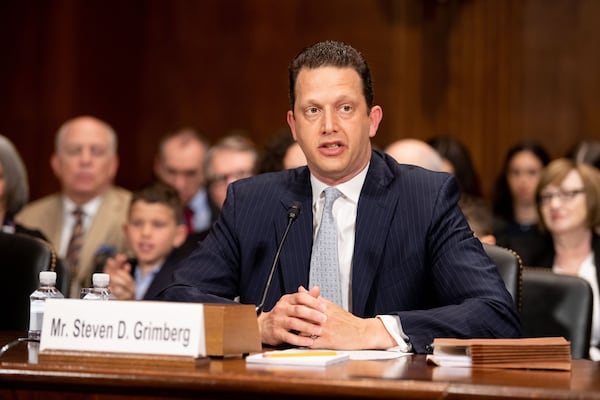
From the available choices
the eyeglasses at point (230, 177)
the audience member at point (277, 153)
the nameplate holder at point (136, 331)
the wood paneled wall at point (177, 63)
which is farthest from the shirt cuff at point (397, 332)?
the wood paneled wall at point (177, 63)

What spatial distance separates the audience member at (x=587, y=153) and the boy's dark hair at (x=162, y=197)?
2.48 metres

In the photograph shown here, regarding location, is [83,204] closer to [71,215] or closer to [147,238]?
[71,215]

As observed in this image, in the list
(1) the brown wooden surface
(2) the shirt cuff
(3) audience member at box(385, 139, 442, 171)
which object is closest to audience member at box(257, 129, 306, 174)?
(3) audience member at box(385, 139, 442, 171)

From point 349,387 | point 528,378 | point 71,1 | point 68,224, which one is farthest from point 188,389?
point 71,1

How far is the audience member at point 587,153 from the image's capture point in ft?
20.9

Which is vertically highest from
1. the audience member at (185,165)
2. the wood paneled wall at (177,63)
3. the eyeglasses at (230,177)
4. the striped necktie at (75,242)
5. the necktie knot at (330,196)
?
the wood paneled wall at (177,63)

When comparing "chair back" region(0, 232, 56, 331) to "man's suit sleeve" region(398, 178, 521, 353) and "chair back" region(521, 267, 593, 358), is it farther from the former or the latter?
"chair back" region(521, 267, 593, 358)

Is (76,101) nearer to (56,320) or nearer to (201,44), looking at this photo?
(201,44)

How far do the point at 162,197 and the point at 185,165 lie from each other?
1.52 m

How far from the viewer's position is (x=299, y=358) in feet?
7.70

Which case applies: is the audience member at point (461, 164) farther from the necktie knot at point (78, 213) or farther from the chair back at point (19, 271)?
the chair back at point (19, 271)

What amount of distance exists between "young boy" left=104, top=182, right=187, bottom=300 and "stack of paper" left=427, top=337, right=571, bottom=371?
2.51 meters

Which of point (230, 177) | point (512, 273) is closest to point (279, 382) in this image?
point (512, 273)

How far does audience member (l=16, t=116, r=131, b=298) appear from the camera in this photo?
5.77m
